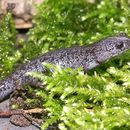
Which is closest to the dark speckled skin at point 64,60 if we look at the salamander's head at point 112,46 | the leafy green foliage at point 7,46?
the salamander's head at point 112,46

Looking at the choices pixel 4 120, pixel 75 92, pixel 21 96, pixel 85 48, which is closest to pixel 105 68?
pixel 85 48

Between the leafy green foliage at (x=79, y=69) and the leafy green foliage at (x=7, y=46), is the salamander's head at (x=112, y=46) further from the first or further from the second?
the leafy green foliage at (x=7, y=46)

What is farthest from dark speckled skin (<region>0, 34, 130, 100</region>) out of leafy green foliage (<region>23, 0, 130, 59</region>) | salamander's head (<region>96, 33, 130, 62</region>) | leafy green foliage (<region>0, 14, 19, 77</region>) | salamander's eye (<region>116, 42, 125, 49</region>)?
leafy green foliage (<region>23, 0, 130, 59</region>)

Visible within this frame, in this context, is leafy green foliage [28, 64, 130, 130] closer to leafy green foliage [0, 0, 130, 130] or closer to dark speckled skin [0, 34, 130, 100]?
leafy green foliage [0, 0, 130, 130]

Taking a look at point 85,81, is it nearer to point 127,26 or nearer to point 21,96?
point 21,96

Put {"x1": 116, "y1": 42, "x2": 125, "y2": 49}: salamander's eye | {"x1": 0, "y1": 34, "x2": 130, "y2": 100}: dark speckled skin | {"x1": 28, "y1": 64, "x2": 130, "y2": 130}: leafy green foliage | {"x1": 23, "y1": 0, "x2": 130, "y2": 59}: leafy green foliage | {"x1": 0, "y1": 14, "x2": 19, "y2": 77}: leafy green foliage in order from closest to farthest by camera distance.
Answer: {"x1": 28, "y1": 64, "x2": 130, "y2": 130}: leafy green foliage < {"x1": 116, "y1": 42, "x2": 125, "y2": 49}: salamander's eye < {"x1": 0, "y1": 34, "x2": 130, "y2": 100}: dark speckled skin < {"x1": 0, "y1": 14, "x2": 19, "y2": 77}: leafy green foliage < {"x1": 23, "y1": 0, "x2": 130, "y2": 59}: leafy green foliage

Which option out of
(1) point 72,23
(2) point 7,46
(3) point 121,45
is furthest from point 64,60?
(1) point 72,23
